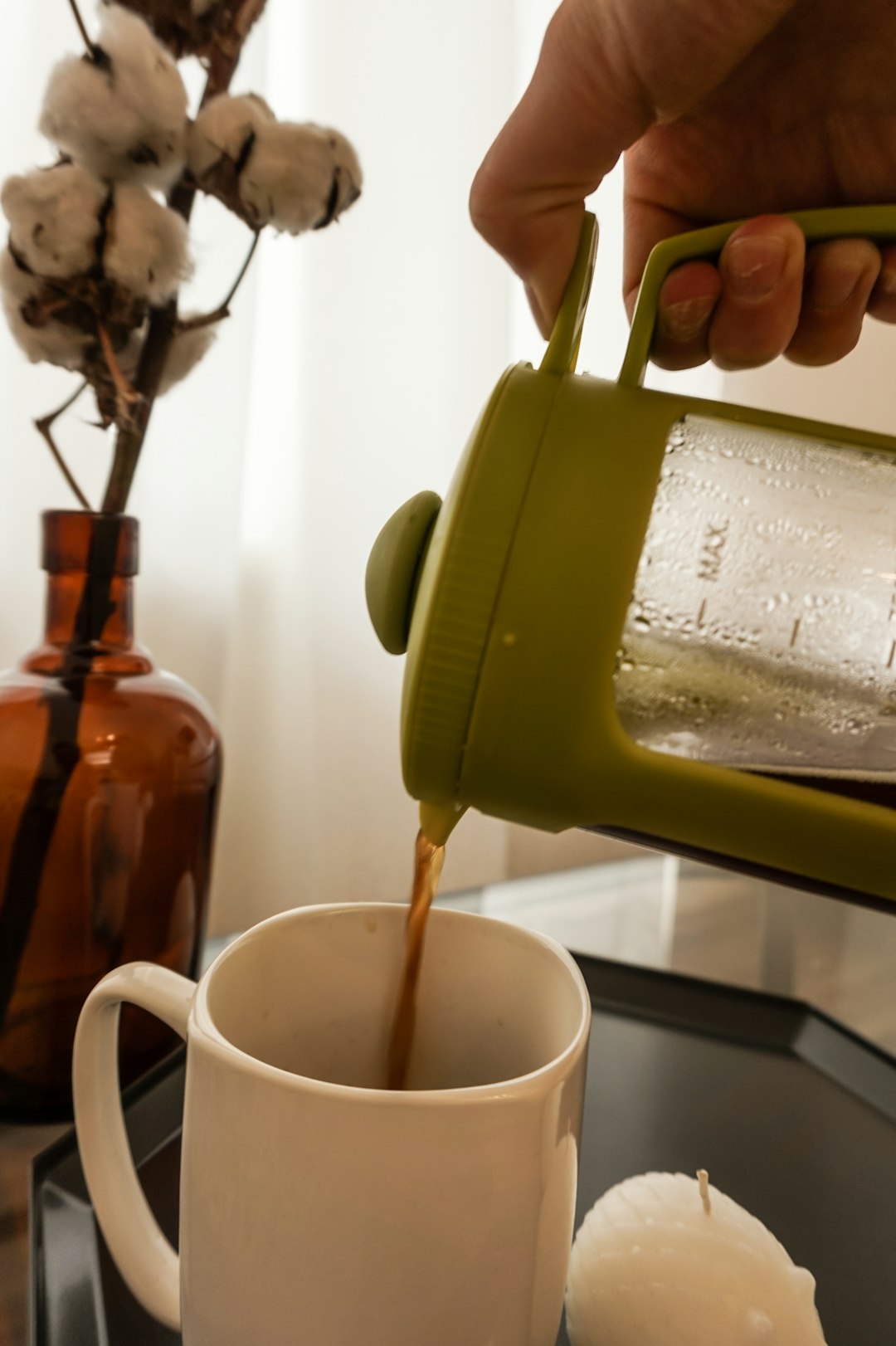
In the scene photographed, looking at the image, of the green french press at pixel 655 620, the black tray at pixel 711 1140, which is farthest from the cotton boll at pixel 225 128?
the black tray at pixel 711 1140

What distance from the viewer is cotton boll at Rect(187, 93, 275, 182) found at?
0.49 metres

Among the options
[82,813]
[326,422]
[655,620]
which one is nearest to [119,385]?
[82,813]

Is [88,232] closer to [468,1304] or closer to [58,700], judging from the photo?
[58,700]

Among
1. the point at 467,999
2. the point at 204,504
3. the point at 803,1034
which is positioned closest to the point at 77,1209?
the point at 467,999

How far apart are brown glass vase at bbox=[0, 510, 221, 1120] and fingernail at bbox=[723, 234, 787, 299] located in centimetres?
30

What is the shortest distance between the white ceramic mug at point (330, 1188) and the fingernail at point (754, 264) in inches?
10.6

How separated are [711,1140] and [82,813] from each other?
339 mm

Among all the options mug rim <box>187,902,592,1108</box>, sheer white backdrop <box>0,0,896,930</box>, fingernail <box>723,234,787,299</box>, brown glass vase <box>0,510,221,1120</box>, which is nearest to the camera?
mug rim <box>187,902,592,1108</box>

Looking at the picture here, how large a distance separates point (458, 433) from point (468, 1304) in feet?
2.52

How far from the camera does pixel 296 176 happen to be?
50 centimetres

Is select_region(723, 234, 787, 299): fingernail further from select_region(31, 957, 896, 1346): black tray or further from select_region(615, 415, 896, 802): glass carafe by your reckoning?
select_region(31, 957, 896, 1346): black tray

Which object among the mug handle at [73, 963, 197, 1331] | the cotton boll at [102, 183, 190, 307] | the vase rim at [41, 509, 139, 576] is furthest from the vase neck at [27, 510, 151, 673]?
the mug handle at [73, 963, 197, 1331]

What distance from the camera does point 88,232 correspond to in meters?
0.47

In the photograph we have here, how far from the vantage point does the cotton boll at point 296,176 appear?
0.49 metres
